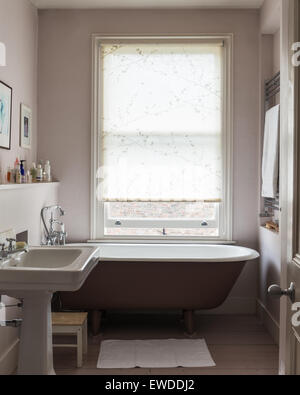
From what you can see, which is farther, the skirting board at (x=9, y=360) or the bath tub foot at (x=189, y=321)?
the bath tub foot at (x=189, y=321)

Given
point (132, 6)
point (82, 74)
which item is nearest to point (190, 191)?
point (82, 74)

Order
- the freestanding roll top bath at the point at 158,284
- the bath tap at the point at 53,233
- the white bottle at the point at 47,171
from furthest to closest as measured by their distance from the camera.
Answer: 1. the white bottle at the point at 47,171
2. the bath tap at the point at 53,233
3. the freestanding roll top bath at the point at 158,284

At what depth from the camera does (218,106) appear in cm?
430

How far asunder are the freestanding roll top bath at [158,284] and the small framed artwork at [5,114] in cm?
117

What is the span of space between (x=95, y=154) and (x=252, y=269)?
1.87 metres

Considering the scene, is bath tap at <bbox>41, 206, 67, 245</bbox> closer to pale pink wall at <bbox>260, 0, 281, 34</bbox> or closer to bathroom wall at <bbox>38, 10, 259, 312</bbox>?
bathroom wall at <bbox>38, 10, 259, 312</bbox>

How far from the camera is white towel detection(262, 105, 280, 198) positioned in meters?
3.61

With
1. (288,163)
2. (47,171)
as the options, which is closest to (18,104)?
(47,171)

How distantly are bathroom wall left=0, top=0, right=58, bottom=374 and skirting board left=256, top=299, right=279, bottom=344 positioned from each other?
2016mm

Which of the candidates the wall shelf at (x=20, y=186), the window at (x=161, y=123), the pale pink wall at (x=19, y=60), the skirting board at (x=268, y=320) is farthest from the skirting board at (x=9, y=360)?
the skirting board at (x=268, y=320)

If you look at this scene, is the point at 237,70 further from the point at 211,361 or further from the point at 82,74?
the point at 211,361

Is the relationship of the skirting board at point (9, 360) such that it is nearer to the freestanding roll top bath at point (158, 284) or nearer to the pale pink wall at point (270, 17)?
the freestanding roll top bath at point (158, 284)

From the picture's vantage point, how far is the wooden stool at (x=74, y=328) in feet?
10.4

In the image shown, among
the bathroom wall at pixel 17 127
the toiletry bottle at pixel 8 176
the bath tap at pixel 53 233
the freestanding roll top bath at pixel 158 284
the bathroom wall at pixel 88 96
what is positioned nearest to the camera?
the bathroom wall at pixel 17 127
